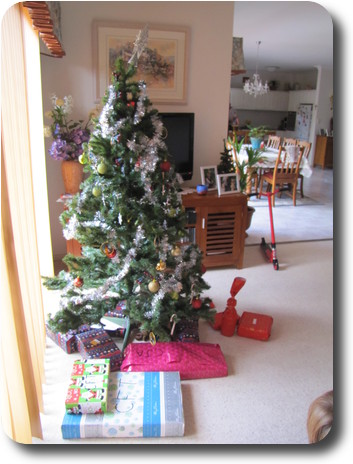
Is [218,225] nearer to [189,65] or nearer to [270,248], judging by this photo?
[270,248]

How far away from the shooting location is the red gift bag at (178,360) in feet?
7.23

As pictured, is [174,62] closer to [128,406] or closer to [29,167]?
[29,167]

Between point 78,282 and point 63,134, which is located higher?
point 63,134

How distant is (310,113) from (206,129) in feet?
21.8

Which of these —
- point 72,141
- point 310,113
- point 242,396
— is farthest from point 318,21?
point 310,113

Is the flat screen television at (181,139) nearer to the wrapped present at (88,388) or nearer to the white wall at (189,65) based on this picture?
the white wall at (189,65)

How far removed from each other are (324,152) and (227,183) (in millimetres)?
6287

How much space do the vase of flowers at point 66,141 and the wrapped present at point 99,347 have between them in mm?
1345

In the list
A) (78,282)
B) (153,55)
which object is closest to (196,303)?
(78,282)

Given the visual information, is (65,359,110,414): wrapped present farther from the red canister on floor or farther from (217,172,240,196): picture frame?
(217,172,240,196): picture frame

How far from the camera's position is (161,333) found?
2.36m

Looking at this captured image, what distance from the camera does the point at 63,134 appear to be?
3.21 meters

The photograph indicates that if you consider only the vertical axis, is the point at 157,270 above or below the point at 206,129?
below

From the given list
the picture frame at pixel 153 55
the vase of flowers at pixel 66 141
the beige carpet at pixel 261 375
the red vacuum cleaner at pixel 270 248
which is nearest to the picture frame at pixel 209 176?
the red vacuum cleaner at pixel 270 248
